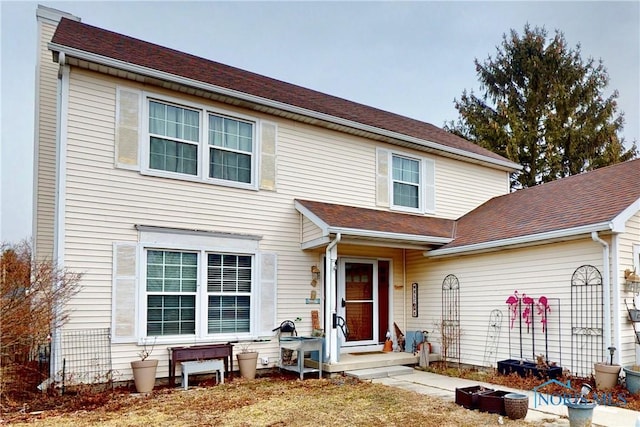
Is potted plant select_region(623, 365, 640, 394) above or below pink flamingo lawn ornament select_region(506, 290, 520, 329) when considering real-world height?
below

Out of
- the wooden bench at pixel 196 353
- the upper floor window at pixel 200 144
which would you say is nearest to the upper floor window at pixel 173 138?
the upper floor window at pixel 200 144

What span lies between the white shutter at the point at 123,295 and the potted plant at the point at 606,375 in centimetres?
714

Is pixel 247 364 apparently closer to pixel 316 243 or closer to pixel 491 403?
pixel 316 243

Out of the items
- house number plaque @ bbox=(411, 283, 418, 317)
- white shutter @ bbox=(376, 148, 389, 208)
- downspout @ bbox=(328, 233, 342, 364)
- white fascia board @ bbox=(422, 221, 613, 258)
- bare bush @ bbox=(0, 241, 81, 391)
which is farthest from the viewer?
white shutter @ bbox=(376, 148, 389, 208)

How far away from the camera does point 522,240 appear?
27.2ft

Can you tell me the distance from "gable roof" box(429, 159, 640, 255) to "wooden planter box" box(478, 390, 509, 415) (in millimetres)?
3144

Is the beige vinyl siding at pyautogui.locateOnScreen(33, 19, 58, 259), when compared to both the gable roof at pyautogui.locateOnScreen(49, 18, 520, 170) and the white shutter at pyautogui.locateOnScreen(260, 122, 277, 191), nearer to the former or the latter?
the gable roof at pyautogui.locateOnScreen(49, 18, 520, 170)

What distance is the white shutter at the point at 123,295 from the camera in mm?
7406

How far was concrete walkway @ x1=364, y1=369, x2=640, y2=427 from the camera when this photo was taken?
17.9 ft

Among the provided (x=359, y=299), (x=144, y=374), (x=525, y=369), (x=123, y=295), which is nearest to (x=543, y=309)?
(x=525, y=369)

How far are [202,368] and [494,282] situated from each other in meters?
5.61

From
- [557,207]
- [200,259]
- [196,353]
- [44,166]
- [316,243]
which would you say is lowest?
[196,353]

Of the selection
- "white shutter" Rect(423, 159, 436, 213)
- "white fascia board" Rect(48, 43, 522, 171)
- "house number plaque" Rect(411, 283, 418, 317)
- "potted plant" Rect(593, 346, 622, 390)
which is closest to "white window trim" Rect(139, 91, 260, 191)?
"white fascia board" Rect(48, 43, 522, 171)

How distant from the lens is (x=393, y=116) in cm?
1402
